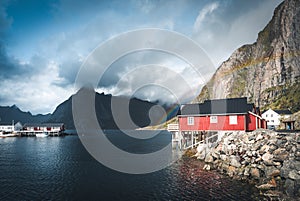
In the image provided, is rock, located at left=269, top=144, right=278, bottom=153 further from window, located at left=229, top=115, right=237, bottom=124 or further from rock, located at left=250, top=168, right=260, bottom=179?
window, located at left=229, top=115, right=237, bottom=124

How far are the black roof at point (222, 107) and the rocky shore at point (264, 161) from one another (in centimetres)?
638

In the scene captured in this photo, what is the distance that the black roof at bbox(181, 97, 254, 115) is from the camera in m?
44.4

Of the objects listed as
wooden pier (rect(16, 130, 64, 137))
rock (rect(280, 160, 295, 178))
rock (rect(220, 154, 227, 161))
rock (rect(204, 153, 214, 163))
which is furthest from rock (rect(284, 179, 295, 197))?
wooden pier (rect(16, 130, 64, 137))

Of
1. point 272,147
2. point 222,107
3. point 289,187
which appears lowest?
point 289,187

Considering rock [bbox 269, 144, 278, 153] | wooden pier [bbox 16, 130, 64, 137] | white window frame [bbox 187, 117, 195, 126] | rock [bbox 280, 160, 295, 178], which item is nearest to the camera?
rock [bbox 280, 160, 295, 178]

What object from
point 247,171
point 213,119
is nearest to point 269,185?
point 247,171

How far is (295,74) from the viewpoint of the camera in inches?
6166

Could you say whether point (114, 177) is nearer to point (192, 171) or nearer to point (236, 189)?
point (192, 171)

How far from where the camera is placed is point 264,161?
2778cm

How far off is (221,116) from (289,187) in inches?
968

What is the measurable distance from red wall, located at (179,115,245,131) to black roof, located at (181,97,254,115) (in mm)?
1221

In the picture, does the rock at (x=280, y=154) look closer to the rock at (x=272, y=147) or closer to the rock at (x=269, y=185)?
the rock at (x=272, y=147)

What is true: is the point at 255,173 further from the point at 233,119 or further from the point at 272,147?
the point at 233,119

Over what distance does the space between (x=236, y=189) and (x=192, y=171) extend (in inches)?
384
